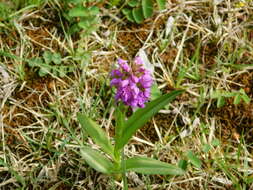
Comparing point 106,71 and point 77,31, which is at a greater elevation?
point 77,31

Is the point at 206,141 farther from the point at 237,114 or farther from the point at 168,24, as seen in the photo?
the point at 168,24

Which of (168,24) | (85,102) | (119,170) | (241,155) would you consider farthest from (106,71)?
(241,155)

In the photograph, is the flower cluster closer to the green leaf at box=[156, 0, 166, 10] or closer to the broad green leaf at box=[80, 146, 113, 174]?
the broad green leaf at box=[80, 146, 113, 174]

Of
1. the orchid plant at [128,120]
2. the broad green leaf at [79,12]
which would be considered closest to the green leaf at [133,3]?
the broad green leaf at [79,12]

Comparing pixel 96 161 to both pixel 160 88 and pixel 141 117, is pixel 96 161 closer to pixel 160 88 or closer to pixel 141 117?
pixel 141 117

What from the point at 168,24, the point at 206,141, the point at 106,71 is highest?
the point at 168,24

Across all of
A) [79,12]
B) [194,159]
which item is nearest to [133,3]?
[79,12]
